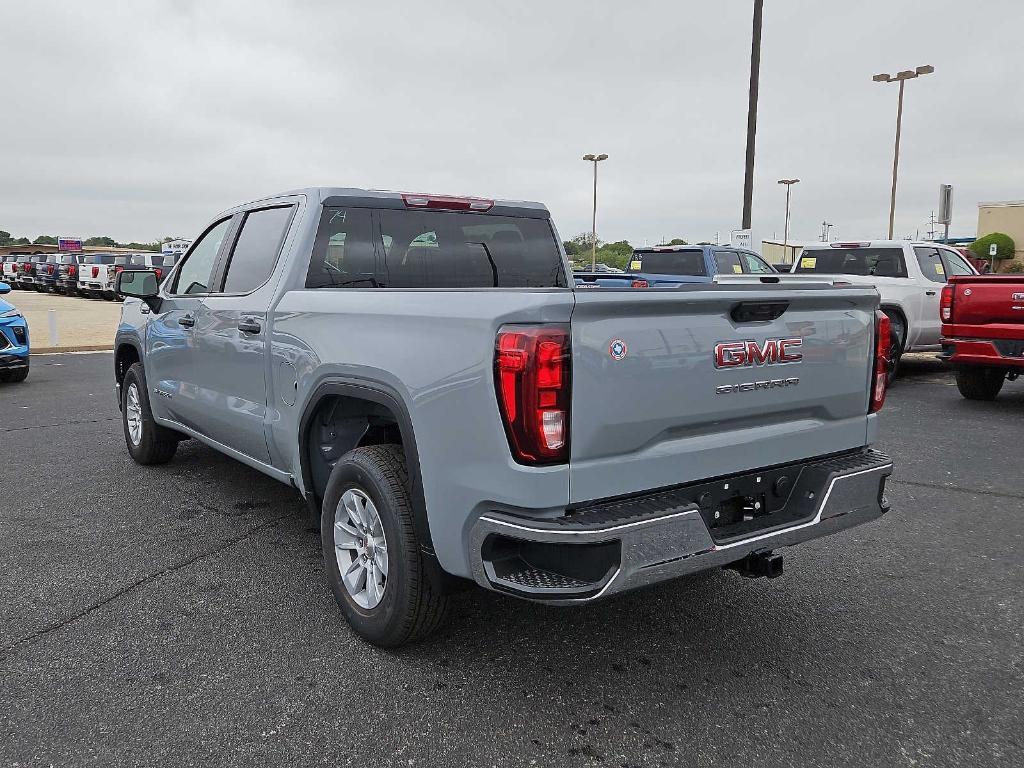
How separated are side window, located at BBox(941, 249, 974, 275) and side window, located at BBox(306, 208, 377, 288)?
10.8m

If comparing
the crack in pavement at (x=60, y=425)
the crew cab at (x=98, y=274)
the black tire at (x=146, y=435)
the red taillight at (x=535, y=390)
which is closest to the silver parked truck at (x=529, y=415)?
the red taillight at (x=535, y=390)

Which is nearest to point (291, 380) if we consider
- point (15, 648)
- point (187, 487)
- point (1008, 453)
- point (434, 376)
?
point (434, 376)

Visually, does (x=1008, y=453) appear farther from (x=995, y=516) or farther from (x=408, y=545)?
(x=408, y=545)

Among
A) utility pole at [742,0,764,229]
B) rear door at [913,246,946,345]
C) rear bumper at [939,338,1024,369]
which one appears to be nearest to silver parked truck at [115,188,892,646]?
rear bumper at [939,338,1024,369]

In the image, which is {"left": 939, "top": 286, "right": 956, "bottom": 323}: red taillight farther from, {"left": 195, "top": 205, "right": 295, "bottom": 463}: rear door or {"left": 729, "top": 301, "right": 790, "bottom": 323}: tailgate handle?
{"left": 195, "top": 205, "right": 295, "bottom": 463}: rear door

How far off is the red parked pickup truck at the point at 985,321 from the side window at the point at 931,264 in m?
2.88

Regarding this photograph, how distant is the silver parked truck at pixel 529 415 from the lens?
2.57m

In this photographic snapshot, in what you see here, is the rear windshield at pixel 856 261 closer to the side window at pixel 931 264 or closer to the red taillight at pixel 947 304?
the side window at pixel 931 264

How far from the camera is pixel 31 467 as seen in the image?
20.4 feet

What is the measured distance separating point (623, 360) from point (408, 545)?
3.45ft

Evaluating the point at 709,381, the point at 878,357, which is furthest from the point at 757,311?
the point at 878,357

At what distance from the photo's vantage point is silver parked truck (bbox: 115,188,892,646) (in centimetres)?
257

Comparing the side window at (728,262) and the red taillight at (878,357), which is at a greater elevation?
the side window at (728,262)

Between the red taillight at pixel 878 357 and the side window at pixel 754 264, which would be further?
the side window at pixel 754 264
